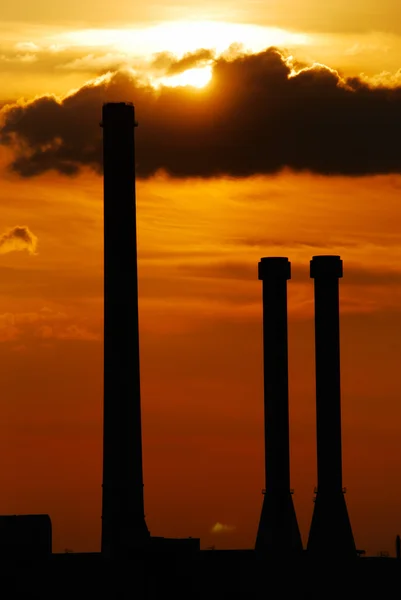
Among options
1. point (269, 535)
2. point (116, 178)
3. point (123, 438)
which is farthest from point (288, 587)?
point (116, 178)

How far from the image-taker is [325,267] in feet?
267

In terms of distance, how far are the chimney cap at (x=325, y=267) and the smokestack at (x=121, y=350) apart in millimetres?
10384

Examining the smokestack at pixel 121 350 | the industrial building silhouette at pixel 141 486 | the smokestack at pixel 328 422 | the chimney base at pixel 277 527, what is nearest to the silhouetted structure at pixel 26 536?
the industrial building silhouette at pixel 141 486

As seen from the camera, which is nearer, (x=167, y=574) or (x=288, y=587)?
(x=167, y=574)

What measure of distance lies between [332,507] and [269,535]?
2624mm

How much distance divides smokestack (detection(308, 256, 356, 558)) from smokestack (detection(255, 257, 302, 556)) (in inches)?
40.3

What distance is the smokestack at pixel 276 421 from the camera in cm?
8031

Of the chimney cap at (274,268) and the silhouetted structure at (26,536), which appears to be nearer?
the silhouetted structure at (26,536)

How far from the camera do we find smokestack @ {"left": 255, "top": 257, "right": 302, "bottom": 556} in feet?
263

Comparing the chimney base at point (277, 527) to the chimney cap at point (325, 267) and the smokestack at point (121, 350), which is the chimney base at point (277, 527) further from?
the smokestack at point (121, 350)

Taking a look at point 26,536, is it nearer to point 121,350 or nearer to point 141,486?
point 141,486

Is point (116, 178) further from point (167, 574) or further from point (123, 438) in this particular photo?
point (167, 574)

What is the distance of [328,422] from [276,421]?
1.98 m

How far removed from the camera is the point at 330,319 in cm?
8181
